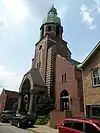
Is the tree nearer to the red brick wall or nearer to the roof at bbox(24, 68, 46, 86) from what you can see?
the red brick wall

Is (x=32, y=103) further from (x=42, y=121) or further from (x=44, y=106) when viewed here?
(x=42, y=121)

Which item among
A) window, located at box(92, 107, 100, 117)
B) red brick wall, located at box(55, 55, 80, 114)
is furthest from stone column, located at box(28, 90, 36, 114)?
window, located at box(92, 107, 100, 117)

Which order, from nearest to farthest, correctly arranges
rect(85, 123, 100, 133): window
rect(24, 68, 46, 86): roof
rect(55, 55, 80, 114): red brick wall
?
1. rect(85, 123, 100, 133): window
2. rect(55, 55, 80, 114): red brick wall
3. rect(24, 68, 46, 86): roof

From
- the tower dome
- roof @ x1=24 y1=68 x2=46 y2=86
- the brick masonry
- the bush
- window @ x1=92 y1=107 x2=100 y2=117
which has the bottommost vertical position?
the bush

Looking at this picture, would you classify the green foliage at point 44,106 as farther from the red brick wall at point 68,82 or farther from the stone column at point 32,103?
the red brick wall at point 68,82

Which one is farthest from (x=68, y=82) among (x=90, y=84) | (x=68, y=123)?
(x=68, y=123)

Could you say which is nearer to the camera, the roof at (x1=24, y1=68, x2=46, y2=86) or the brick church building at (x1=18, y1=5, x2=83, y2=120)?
the brick church building at (x1=18, y1=5, x2=83, y2=120)

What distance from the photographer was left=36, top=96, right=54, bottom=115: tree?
3219cm

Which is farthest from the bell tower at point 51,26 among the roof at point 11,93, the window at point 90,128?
the window at point 90,128

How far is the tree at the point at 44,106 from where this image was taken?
3219 centimetres

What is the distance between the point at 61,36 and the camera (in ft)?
148

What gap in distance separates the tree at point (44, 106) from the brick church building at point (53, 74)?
1.64 metres

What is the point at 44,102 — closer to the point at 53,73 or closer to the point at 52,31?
the point at 53,73

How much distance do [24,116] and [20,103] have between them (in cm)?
1861
